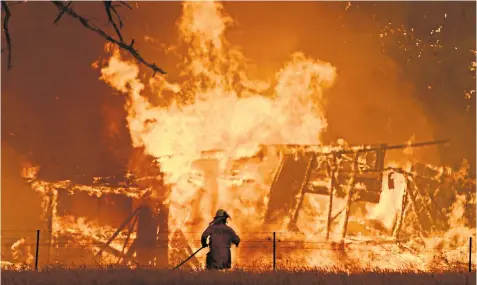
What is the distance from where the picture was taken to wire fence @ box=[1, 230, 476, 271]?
2622 cm

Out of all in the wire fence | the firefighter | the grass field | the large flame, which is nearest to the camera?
the grass field

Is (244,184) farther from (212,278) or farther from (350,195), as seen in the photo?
(212,278)

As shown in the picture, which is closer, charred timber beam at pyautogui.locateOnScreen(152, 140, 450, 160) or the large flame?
charred timber beam at pyautogui.locateOnScreen(152, 140, 450, 160)

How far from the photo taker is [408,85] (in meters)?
28.6

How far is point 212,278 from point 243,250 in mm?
16876

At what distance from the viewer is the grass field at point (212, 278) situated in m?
9.45

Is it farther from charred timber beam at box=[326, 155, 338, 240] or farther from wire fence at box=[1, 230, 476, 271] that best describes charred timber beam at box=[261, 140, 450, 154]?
wire fence at box=[1, 230, 476, 271]

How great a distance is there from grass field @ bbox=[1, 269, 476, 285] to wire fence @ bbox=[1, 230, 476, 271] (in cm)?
1532

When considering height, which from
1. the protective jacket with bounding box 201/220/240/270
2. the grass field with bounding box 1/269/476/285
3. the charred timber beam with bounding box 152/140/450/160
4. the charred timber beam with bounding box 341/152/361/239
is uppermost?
the charred timber beam with bounding box 152/140/450/160

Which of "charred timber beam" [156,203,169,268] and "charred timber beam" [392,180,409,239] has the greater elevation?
"charred timber beam" [392,180,409,239]

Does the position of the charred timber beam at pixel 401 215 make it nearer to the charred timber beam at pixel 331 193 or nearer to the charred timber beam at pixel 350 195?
the charred timber beam at pixel 350 195

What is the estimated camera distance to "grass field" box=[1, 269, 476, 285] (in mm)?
9445

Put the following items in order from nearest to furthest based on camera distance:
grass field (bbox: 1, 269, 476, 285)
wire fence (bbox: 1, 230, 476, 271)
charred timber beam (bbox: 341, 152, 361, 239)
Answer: grass field (bbox: 1, 269, 476, 285) → wire fence (bbox: 1, 230, 476, 271) → charred timber beam (bbox: 341, 152, 361, 239)

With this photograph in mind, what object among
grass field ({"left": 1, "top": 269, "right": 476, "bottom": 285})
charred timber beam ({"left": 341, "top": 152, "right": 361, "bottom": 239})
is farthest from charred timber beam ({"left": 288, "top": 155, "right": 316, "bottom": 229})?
grass field ({"left": 1, "top": 269, "right": 476, "bottom": 285})
